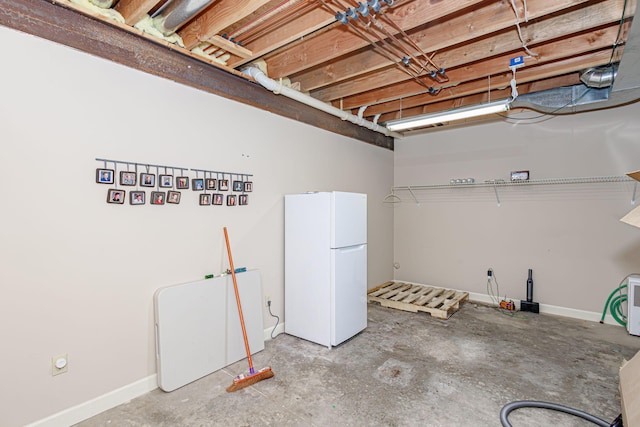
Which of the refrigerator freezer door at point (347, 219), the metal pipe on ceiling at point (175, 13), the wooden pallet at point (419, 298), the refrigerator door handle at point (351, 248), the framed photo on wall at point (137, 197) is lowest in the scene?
the wooden pallet at point (419, 298)

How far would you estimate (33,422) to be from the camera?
6.60 feet

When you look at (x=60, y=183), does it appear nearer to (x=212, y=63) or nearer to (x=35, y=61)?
(x=35, y=61)

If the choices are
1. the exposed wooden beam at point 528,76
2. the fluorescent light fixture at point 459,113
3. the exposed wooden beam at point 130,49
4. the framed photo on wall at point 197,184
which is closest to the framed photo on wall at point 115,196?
the framed photo on wall at point 197,184

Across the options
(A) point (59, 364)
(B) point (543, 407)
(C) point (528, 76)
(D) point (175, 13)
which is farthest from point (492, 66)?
(A) point (59, 364)

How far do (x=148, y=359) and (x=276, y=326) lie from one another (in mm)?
1390

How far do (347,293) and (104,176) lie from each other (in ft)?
8.13

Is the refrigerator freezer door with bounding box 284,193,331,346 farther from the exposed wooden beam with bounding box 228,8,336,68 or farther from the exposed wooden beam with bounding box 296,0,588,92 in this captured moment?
the exposed wooden beam with bounding box 228,8,336,68

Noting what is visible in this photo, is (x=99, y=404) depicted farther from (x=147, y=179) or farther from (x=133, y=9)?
(x=133, y=9)

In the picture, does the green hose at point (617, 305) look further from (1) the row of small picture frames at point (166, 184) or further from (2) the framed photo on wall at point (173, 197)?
(2) the framed photo on wall at point (173, 197)

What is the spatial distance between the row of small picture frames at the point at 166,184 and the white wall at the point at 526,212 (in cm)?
341

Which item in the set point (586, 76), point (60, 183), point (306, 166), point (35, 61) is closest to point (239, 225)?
point (306, 166)

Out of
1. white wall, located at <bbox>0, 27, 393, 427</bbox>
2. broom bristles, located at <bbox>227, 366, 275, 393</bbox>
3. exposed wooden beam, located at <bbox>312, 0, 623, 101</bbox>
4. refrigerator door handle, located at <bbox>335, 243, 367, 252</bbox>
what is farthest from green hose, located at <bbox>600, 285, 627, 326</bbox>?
white wall, located at <bbox>0, 27, 393, 427</bbox>

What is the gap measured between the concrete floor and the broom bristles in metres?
0.05

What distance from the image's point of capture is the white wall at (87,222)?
1969 millimetres
